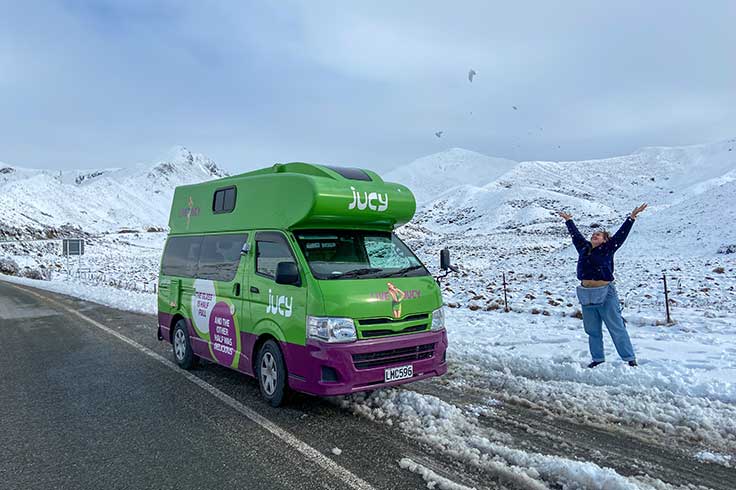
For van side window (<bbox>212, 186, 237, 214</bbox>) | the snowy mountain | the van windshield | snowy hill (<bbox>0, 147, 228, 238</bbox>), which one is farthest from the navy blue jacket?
snowy hill (<bbox>0, 147, 228, 238</bbox>)

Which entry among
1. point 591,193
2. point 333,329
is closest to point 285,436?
point 333,329

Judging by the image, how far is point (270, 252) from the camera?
5.93 m

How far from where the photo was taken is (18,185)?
3765 inches

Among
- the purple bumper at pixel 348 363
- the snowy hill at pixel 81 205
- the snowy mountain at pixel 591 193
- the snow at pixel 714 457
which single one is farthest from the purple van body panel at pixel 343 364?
the snowy hill at pixel 81 205

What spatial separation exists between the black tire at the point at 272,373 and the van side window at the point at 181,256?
2.29 m

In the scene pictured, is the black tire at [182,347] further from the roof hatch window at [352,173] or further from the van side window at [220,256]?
the roof hatch window at [352,173]

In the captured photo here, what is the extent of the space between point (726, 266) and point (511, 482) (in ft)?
62.1

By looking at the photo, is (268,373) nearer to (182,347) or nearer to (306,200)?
(306,200)

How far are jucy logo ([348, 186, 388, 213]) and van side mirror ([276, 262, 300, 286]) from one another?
3.48 ft

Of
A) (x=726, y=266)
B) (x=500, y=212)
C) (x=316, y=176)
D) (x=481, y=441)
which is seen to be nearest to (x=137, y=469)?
(x=481, y=441)

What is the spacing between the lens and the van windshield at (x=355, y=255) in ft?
18.1

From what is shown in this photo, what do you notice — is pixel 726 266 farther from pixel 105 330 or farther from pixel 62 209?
pixel 62 209

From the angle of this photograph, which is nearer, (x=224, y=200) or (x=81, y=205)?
(x=224, y=200)

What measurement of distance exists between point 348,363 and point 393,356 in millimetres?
563
